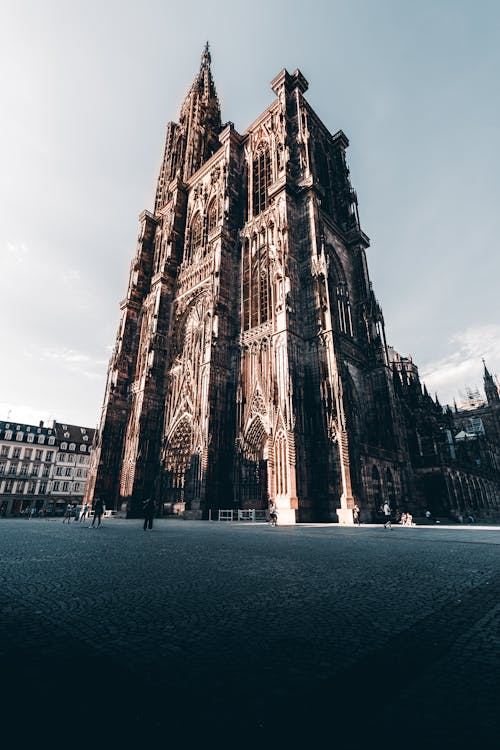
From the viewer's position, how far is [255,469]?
2255cm

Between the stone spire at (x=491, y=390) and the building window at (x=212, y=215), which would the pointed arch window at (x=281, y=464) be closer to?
the building window at (x=212, y=215)

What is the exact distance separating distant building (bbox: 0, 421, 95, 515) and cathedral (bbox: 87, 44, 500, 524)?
2714 centimetres

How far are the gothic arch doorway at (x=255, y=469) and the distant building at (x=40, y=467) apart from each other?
35601 mm

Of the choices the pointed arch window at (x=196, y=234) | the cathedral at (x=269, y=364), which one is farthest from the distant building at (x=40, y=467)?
the pointed arch window at (x=196, y=234)

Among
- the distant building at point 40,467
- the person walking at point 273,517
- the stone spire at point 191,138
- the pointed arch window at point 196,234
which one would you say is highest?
the stone spire at point 191,138

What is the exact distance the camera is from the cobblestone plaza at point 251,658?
158 cm

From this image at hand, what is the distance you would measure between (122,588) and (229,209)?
31640 mm

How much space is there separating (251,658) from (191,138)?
2028 inches

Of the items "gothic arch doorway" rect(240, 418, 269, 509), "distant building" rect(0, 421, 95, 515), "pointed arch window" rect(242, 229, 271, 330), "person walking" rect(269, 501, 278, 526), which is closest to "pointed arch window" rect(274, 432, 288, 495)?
"person walking" rect(269, 501, 278, 526)

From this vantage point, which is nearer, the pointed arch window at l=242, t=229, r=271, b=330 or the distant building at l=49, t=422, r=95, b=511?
the pointed arch window at l=242, t=229, r=271, b=330

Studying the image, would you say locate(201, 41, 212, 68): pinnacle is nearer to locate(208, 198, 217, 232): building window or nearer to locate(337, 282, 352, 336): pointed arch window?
locate(208, 198, 217, 232): building window

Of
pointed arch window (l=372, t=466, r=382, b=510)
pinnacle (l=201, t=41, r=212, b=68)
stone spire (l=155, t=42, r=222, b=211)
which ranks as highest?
pinnacle (l=201, t=41, r=212, b=68)

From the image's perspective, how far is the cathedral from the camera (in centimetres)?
2088

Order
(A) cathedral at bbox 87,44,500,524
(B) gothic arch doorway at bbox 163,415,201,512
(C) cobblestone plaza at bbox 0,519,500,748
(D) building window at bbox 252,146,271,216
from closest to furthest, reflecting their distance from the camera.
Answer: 1. (C) cobblestone plaza at bbox 0,519,500,748
2. (A) cathedral at bbox 87,44,500,524
3. (B) gothic arch doorway at bbox 163,415,201,512
4. (D) building window at bbox 252,146,271,216
